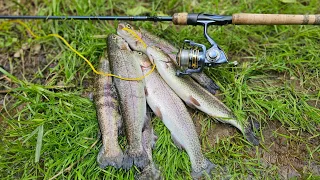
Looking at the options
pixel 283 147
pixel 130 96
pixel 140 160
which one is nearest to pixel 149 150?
pixel 140 160

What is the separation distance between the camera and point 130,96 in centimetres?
332

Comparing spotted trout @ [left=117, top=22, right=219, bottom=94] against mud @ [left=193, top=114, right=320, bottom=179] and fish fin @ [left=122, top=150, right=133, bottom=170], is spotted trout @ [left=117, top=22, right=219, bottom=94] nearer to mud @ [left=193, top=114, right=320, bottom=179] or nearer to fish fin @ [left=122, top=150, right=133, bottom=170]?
mud @ [left=193, top=114, right=320, bottom=179]

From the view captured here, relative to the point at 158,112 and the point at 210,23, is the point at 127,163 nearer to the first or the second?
the point at 158,112

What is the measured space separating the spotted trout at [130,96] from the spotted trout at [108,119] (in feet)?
0.27

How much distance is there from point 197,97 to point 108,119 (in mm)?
835

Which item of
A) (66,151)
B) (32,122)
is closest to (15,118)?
(32,122)

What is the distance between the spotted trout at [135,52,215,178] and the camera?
325cm

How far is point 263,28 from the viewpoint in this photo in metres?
3.93

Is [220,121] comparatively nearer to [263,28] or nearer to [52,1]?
[263,28]

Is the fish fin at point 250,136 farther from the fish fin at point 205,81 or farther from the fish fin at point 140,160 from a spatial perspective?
the fish fin at point 140,160

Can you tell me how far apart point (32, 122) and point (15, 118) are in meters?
0.28

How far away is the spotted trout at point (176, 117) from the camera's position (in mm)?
3252

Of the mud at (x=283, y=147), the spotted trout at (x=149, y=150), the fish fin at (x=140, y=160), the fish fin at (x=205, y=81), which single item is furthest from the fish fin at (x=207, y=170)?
the fish fin at (x=205, y=81)

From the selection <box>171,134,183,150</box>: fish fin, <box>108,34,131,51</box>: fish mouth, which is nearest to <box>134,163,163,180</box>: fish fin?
<box>171,134,183,150</box>: fish fin
